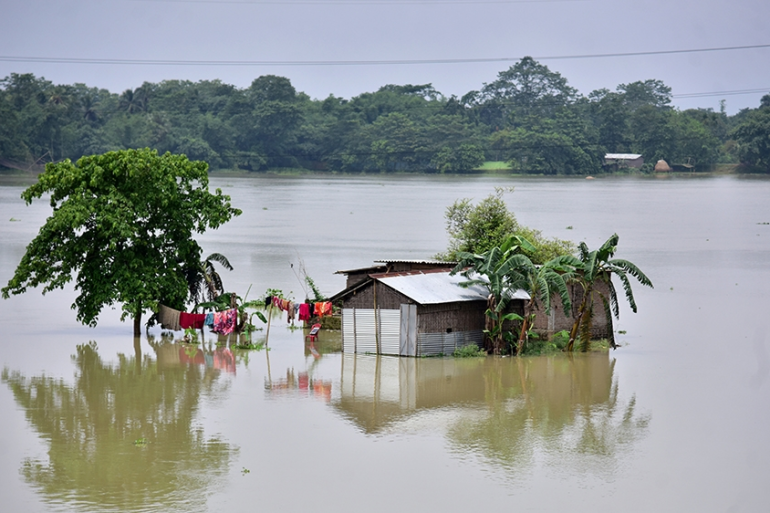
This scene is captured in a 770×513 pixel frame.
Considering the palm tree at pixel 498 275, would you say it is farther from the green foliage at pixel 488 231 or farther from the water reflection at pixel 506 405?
the green foliage at pixel 488 231

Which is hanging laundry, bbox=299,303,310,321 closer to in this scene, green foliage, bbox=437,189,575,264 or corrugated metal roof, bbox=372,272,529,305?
corrugated metal roof, bbox=372,272,529,305

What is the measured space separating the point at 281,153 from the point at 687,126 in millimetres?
45903

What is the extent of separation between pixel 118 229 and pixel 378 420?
8.66 meters

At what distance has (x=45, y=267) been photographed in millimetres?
23500

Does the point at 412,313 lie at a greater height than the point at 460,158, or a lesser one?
lesser

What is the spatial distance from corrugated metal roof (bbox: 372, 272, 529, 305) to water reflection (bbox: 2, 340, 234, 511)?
4154 mm

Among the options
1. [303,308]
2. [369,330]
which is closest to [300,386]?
[369,330]

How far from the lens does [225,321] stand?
24875 mm

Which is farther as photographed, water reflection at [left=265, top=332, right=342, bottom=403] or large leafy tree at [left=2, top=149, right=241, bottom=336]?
large leafy tree at [left=2, top=149, right=241, bottom=336]

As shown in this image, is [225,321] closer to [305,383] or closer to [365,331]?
[365,331]

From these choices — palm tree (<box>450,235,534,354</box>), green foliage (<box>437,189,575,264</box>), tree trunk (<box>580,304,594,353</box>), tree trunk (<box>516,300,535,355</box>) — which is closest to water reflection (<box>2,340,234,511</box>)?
palm tree (<box>450,235,534,354</box>)

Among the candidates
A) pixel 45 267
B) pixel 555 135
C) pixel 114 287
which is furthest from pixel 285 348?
pixel 555 135

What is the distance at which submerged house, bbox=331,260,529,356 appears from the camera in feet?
70.4

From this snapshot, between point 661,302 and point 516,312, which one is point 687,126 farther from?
point 516,312
